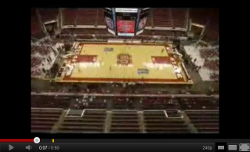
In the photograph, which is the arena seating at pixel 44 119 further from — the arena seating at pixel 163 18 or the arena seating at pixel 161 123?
the arena seating at pixel 163 18

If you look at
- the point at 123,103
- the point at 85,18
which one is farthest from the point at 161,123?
the point at 85,18

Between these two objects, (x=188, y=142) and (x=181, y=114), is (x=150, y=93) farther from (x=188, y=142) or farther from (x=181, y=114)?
(x=188, y=142)

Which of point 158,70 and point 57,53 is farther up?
point 57,53

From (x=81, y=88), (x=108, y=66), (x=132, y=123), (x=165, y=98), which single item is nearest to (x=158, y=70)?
(x=108, y=66)

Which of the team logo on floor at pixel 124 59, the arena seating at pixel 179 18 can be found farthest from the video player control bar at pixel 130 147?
the arena seating at pixel 179 18

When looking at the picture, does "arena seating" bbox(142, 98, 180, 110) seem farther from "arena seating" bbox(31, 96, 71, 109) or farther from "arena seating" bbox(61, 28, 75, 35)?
"arena seating" bbox(61, 28, 75, 35)

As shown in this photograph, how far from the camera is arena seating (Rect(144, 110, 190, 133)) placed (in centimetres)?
813

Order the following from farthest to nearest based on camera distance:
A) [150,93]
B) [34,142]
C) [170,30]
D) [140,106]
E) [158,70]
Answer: [170,30], [158,70], [150,93], [140,106], [34,142]

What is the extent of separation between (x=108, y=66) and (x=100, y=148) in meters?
8.77

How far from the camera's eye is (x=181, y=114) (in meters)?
9.21

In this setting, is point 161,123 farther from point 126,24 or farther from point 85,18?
point 85,18

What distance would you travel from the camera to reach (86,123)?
8383 millimetres

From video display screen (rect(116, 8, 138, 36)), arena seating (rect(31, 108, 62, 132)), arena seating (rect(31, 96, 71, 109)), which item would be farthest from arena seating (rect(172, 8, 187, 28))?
arena seating (rect(31, 108, 62, 132))

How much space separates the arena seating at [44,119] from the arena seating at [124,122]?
198 centimetres
